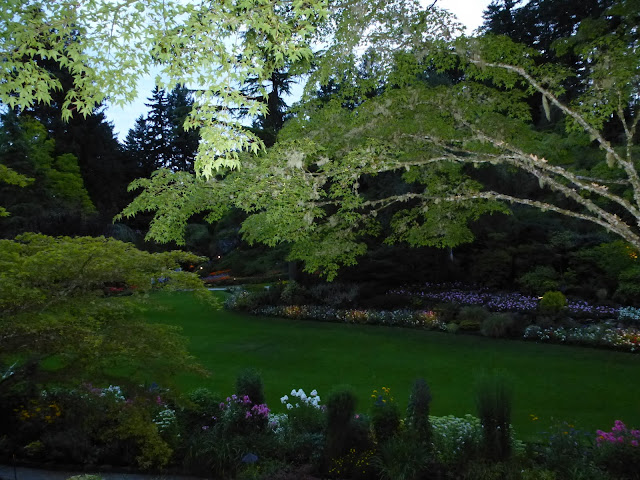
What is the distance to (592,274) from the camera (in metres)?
17.7

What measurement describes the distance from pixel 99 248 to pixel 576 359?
1124cm

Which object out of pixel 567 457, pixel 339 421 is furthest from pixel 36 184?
pixel 567 457

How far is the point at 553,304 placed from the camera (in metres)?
15.3

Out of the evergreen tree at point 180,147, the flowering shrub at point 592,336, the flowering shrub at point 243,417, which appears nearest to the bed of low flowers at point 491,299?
the flowering shrub at point 592,336

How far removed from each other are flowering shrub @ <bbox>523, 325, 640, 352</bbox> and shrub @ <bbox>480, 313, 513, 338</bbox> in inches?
20.7

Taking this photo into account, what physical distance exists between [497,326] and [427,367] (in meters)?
4.05

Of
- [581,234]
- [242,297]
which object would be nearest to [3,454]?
[242,297]

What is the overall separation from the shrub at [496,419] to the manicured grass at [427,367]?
168cm

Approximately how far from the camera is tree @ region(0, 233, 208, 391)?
17.6ft

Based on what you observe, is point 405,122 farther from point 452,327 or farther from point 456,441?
point 452,327

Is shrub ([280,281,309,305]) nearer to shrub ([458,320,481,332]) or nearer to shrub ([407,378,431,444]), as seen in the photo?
shrub ([458,320,481,332])

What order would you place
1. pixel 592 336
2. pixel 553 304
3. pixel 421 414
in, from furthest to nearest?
pixel 553 304, pixel 592 336, pixel 421 414

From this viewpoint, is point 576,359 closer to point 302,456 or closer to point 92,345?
point 302,456

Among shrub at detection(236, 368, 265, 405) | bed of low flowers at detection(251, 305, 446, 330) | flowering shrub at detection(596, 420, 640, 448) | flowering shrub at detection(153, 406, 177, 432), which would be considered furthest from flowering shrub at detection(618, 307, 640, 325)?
flowering shrub at detection(153, 406, 177, 432)
